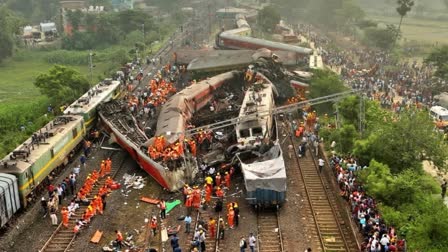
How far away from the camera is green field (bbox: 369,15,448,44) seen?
81762 mm

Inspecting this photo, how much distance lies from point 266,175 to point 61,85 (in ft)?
79.9

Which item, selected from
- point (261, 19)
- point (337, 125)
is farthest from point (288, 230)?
point (261, 19)

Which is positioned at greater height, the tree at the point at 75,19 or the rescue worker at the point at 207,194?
the tree at the point at 75,19

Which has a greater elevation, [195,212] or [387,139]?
[387,139]

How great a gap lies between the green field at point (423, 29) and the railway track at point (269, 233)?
64.3 meters

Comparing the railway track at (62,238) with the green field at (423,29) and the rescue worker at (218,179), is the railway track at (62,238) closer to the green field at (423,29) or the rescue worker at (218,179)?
the rescue worker at (218,179)

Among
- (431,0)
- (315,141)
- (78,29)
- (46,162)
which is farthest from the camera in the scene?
(431,0)

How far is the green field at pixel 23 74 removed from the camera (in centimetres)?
4866

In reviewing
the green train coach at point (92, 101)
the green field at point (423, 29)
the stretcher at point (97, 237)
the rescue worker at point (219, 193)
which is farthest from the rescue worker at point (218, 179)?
the green field at point (423, 29)

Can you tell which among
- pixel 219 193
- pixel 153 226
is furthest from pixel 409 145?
pixel 153 226

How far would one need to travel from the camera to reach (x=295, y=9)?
10325cm

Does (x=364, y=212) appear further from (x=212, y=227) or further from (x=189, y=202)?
Answer: (x=189, y=202)

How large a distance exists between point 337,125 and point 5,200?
749 inches

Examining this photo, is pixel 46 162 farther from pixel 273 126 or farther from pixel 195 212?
pixel 273 126
